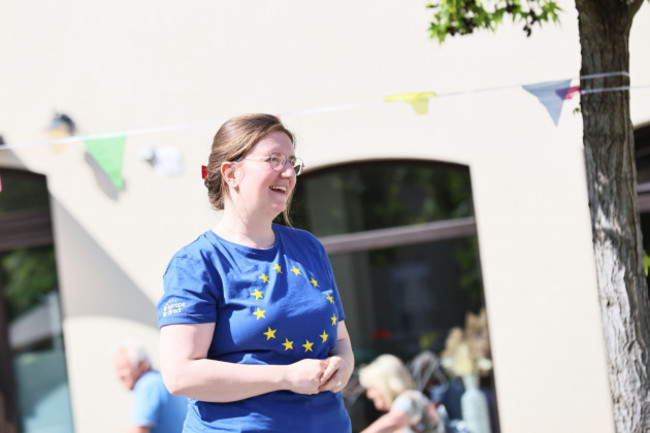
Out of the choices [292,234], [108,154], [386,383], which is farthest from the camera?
[386,383]

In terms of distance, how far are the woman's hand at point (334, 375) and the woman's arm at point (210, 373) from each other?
46 millimetres

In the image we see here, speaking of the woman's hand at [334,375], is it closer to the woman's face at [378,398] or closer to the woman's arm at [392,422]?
the woman's arm at [392,422]

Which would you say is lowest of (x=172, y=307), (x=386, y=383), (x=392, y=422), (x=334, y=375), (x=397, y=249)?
(x=392, y=422)

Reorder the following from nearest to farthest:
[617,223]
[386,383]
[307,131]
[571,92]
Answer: [617,223]
[571,92]
[386,383]
[307,131]

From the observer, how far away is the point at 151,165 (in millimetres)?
5250

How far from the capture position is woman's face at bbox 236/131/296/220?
200cm

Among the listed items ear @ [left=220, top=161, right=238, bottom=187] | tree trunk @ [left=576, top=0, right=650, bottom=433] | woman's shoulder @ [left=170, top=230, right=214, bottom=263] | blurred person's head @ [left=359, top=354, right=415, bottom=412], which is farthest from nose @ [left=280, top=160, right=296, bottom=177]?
blurred person's head @ [left=359, top=354, right=415, bottom=412]

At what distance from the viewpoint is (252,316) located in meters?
1.87

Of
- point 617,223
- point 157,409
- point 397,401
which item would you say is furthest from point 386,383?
point 617,223

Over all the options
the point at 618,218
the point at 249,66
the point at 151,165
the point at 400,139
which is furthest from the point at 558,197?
the point at 151,165

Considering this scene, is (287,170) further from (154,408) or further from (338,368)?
(154,408)

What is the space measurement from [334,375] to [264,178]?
504 mm

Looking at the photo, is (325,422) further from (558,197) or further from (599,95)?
(558,197)

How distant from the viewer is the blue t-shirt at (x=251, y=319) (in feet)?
6.10
